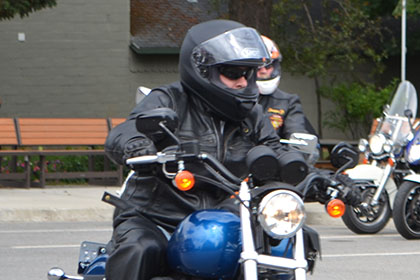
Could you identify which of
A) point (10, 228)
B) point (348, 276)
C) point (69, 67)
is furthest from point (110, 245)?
point (69, 67)

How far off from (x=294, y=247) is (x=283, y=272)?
10 cm

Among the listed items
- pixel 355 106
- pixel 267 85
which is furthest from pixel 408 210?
pixel 355 106

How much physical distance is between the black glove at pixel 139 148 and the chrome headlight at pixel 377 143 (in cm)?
780

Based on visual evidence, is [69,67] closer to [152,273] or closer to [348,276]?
[348,276]

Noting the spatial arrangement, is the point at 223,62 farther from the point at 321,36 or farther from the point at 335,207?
the point at 321,36

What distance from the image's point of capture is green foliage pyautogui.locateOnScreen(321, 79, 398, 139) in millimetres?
23641

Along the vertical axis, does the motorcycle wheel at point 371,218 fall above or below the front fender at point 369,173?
below

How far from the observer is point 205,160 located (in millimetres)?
3609

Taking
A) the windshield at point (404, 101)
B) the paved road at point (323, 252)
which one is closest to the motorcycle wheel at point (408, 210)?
the paved road at point (323, 252)

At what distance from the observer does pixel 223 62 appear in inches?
156

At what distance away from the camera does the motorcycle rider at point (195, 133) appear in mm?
3951

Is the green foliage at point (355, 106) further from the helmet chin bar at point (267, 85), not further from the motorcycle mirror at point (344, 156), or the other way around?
the motorcycle mirror at point (344, 156)

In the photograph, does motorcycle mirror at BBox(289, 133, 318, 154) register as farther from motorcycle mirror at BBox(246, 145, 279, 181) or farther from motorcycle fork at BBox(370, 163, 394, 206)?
motorcycle fork at BBox(370, 163, 394, 206)

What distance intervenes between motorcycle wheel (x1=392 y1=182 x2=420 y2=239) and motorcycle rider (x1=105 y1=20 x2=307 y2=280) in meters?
6.40
